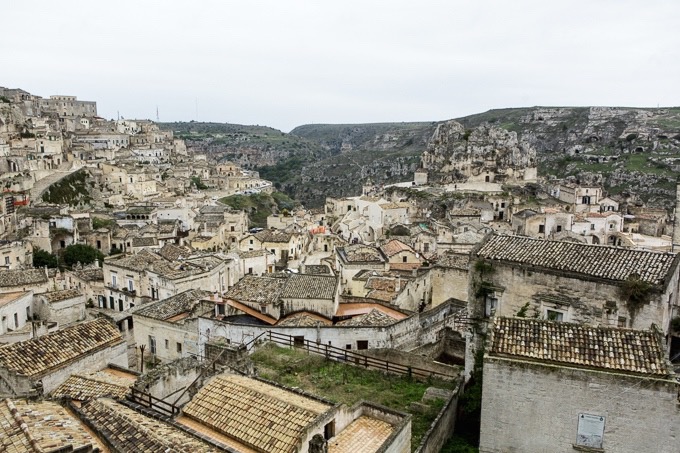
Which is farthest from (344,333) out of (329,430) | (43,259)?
(43,259)

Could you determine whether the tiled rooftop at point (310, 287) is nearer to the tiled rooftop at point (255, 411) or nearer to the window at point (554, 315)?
the window at point (554, 315)

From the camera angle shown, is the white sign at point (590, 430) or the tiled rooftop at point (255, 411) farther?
the white sign at point (590, 430)

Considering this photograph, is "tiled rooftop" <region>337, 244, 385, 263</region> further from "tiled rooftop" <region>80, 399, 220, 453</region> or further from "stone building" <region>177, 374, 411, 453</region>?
"tiled rooftop" <region>80, 399, 220, 453</region>

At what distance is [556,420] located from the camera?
47.6 ft

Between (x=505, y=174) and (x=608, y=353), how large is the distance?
319 ft

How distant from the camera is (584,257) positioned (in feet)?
64.8

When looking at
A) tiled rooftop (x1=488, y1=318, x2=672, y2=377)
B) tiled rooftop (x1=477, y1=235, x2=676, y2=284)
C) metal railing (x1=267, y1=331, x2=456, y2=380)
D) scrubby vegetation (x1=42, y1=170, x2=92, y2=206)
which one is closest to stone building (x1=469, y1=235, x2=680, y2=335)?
tiled rooftop (x1=477, y1=235, x2=676, y2=284)

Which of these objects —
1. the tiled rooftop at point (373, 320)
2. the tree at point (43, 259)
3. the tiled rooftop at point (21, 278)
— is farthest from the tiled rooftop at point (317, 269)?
the tree at point (43, 259)

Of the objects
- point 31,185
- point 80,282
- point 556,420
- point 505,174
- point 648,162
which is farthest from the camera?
point 648,162

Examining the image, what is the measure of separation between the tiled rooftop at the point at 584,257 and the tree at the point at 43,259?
49.7 m

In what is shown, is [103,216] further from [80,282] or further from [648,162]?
[648,162]

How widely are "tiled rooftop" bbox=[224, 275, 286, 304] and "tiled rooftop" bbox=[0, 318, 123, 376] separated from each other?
37.6 feet

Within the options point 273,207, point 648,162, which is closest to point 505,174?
point 648,162

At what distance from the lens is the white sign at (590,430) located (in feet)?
46.4
